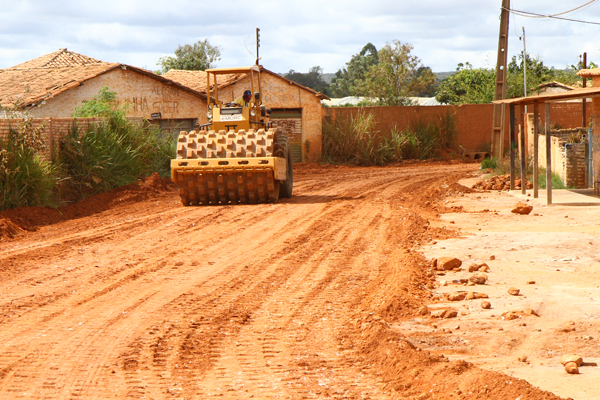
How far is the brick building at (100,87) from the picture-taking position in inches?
939

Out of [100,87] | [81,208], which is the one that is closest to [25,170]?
[81,208]

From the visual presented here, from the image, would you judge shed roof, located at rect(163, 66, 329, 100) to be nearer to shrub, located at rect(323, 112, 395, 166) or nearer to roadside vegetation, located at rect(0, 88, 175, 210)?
shrub, located at rect(323, 112, 395, 166)

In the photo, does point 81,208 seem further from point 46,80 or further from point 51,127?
point 46,80

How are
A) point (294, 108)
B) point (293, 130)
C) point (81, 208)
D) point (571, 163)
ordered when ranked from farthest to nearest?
point (293, 130) → point (294, 108) → point (571, 163) → point (81, 208)

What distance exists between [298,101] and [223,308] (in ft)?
75.3

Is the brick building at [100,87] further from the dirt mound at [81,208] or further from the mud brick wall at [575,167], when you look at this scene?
the mud brick wall at [575,167]

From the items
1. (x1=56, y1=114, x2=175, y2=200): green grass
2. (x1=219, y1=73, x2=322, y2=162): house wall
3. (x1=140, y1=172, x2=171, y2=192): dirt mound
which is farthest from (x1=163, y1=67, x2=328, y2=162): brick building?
(x1=140, y1=172, x2=171, y2=192): dirt mound

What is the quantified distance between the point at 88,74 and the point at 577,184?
17133 mm

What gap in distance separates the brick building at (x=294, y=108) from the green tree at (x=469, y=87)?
11.0m

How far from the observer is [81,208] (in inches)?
601

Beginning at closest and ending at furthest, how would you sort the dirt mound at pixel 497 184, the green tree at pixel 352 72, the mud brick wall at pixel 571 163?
the mud brick wall at pixel 571 163 < the dirt mound at pixel 497 184 < the green tree at pixel 352 72

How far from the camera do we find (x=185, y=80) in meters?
30.5

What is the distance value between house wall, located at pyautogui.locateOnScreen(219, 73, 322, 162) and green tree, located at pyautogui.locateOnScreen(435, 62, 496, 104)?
10.9m

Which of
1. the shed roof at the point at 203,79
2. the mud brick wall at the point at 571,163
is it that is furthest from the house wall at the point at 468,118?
the mud brick wall at the point at 571,163
